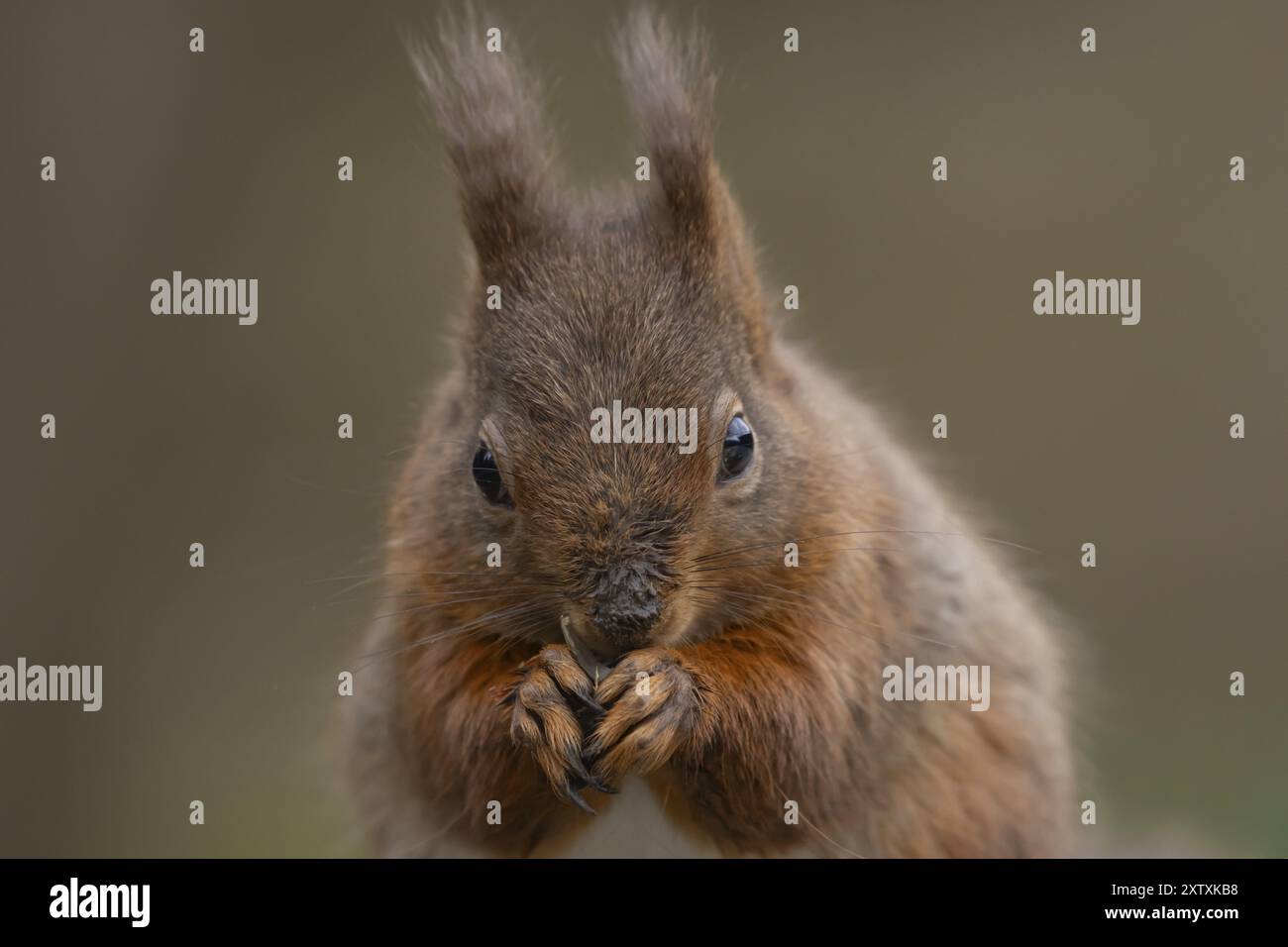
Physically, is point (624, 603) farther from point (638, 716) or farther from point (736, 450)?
point (736, 450)

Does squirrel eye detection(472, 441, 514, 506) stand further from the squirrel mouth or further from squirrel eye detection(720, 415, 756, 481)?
squirrel eye detection(720, 415, 756, 481)

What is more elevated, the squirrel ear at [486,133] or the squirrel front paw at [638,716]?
the squirrel ear at [486,133]

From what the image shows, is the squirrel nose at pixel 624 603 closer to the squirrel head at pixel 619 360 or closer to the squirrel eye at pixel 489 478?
the squirrel head at pixel 619 360

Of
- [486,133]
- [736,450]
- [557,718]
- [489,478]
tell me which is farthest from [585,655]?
[486,133]

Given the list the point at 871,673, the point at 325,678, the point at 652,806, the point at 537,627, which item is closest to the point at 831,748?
the point at 871,673

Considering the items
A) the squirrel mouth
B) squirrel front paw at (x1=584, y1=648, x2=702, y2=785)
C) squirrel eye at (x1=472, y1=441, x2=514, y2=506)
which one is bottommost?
squirrel front paw at (x1=584, y1=648, x2=702, y2=785)

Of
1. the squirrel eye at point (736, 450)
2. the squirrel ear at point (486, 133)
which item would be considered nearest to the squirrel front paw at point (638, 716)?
the squirrel eye at point (736, 450)

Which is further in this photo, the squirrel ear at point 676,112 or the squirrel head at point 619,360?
the squirrel ear at point 676,112

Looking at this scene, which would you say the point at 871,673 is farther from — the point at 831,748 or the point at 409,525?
the point at 409,525

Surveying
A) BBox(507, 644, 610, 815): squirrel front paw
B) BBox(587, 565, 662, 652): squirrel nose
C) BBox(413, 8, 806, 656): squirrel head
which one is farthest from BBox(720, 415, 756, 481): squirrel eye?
BBox(507, 644, 610, 815): squirrel front paw
